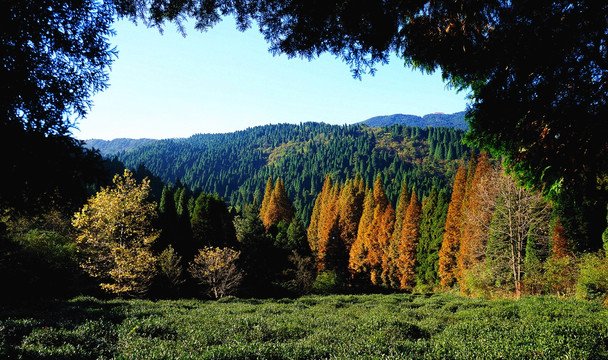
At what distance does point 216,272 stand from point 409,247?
2281cm

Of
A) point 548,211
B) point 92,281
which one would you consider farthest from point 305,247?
point 548,211

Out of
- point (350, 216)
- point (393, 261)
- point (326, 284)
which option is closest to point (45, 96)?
point (326, 284)

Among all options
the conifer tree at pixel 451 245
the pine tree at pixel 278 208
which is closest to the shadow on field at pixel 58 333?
the conifer tree at pixel 451 245

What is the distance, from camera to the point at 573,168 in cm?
437

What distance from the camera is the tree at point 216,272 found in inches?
993

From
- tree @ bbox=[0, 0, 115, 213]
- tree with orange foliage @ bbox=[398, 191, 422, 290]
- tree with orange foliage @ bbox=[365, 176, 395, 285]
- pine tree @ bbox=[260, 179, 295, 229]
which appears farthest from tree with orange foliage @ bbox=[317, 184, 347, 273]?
tree @ bbox=[0, 0, 115, 213]

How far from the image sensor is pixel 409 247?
3638cm

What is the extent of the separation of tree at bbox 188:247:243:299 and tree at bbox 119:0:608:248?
76.4ft

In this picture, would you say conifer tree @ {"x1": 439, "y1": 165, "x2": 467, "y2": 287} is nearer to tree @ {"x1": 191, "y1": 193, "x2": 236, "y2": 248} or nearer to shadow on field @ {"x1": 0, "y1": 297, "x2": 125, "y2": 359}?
tree @ {"x1": 191, "y1": 193, "x2": 236, "y2": 248}

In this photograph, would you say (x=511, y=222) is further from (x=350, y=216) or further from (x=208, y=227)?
(x=350, y=216)

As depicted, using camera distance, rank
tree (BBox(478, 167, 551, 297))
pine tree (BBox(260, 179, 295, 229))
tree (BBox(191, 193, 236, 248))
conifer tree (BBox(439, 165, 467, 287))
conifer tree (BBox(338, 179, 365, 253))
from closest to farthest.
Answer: tree (BBox(478, 167, 551, 297))
tree (BBox(191, 193, 236, 248))
conifer tree (BBox(439, 165, 467, 287))
conifer tree (BBox(338, 179, 365, 253))
pine tree (BBox(260, 179, 295, 229))

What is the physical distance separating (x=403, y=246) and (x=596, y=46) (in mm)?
35684

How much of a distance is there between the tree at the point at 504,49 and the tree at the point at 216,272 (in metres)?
23.3

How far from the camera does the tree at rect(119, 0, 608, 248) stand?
11.8 ft
